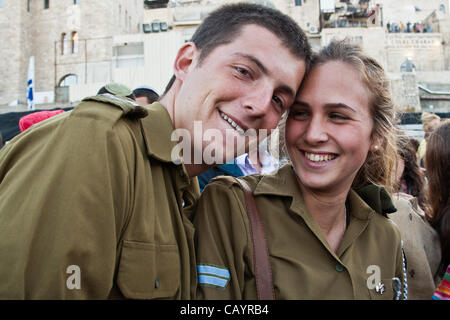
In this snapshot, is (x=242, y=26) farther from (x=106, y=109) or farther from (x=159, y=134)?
(x=106, y=109)

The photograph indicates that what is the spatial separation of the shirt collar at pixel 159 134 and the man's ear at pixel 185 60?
0.79 feet

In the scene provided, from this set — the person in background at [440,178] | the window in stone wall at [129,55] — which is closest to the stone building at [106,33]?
the window in stone wall at [129,55]

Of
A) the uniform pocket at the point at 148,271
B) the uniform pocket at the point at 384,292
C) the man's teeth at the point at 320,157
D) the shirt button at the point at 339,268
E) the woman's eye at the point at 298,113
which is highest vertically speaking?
the woman's eye at the point at 298,113

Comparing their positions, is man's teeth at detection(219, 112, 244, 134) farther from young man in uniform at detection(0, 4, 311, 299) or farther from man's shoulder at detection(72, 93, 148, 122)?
man's shoulder at detection(72, 93, 148, 122)

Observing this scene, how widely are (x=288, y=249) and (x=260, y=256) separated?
0.17 meters

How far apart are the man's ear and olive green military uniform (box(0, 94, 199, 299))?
45 centimetres

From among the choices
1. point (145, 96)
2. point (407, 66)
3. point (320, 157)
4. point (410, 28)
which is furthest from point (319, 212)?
point (410, 28)

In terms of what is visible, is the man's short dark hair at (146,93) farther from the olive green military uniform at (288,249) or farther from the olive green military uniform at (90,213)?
the olive green military uniform at (90,213)

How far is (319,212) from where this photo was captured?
72.7 inches

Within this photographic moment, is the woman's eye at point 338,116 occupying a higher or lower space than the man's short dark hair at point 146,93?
lower

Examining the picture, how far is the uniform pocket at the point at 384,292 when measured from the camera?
163 cm

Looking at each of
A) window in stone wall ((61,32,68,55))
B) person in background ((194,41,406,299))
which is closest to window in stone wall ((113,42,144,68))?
window in stone wall ((61,32,68,55))
